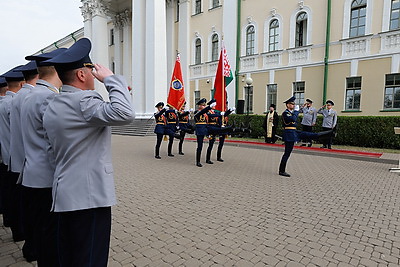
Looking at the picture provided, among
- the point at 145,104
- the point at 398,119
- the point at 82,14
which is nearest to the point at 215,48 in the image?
the point at 145,104

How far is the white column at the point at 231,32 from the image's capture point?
808 inches

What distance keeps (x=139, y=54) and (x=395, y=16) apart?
58.0ft

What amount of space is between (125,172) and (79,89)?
19.4 ft

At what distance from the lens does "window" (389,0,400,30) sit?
13.8 m

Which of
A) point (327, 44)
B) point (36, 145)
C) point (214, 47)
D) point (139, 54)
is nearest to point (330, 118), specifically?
point (327, 44)

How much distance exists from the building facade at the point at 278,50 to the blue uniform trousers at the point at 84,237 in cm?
1332

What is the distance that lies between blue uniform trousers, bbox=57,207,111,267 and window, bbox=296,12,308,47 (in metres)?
18.5

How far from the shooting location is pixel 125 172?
7449mm

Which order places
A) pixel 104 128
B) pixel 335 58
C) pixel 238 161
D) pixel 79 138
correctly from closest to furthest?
1. pixel 79 138
2. pixel 104 128
3. pixel 238 161
4. pixel 335 58

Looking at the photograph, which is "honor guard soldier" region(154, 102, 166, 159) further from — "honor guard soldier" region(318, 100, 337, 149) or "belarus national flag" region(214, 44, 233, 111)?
"honor guard soldier" region(318, 100, 337, 149)

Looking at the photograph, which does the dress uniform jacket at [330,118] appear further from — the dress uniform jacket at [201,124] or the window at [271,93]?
the window at [271,93]

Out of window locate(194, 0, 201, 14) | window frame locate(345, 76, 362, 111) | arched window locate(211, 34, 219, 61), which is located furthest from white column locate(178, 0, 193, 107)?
window frame locate(345, 76, 362, 111)

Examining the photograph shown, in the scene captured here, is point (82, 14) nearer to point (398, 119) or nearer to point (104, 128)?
point (398, 119)

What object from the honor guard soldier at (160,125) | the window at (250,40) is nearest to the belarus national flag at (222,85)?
the honor guard soldier at (160,125)
